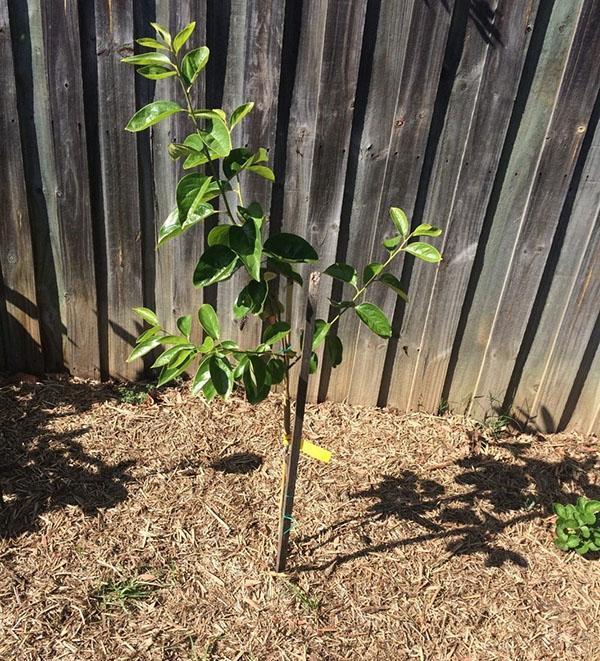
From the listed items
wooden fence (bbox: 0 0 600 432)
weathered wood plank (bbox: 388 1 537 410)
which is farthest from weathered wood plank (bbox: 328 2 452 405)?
weathered wood plank (bbox: 388 1 537 410)

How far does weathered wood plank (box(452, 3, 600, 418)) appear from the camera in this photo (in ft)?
8.52

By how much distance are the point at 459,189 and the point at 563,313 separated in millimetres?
839

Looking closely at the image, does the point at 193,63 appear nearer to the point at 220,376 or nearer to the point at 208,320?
the point at 208,320

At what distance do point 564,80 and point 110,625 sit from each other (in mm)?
2795

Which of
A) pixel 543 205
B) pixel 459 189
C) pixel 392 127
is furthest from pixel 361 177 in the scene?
pixel 543 205

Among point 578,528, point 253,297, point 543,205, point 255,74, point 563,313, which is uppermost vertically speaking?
point 255,74

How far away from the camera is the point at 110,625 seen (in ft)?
7.39

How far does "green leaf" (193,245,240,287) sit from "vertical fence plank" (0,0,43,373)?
1.64 m

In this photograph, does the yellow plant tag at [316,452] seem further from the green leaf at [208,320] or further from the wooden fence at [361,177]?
the wooden fence at [361,177]

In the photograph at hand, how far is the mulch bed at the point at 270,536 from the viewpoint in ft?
7.51

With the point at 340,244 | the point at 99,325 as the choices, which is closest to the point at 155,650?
the point at 99,325

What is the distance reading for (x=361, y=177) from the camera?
2814mm

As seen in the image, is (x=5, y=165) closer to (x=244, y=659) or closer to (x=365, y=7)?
(x=365, y=7)

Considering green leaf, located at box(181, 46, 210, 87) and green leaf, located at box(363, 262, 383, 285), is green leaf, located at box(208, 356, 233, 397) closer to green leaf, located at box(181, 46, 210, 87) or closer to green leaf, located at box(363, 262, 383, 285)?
green leaf, located at box(363, 262, 383, 285)
